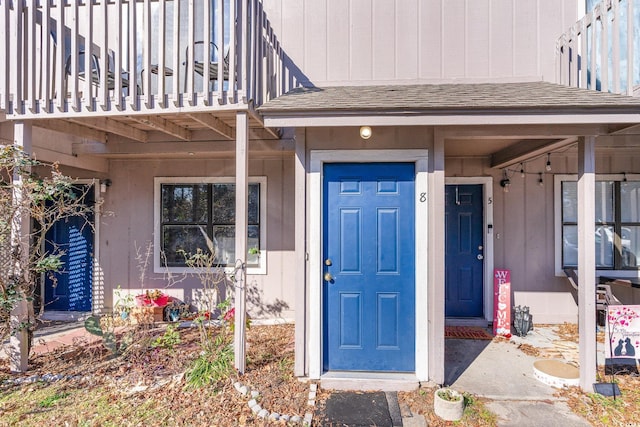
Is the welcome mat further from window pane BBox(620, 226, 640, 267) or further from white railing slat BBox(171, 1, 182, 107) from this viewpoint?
white railing slat BBox(171, 1, 182, 107)

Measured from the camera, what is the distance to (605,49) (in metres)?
3.53

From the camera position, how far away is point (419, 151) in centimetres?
329

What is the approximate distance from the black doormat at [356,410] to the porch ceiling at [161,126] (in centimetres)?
292

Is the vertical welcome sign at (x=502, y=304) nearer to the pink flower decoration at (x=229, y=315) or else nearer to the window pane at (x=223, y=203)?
the pink flower decoration at (x=229, y=315)

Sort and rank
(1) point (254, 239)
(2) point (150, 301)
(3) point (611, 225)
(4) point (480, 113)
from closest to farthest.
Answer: (4) point (480, 113) → (2) point (150, 301) → (3) point (611, 225) → (1) point (254, 239)

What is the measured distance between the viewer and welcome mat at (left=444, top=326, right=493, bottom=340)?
4512 mm

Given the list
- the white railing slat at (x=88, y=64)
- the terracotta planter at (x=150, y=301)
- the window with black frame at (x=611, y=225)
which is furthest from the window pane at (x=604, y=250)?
the white railing slat at (x=88, y=64)

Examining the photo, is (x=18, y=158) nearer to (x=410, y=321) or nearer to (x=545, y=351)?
(x=410, y=321)

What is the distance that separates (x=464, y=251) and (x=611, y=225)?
7.49 feet

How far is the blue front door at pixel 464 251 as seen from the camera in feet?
16.8

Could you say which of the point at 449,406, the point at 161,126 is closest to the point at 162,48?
the point at 161,126

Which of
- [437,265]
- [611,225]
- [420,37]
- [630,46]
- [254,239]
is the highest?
[420,37]

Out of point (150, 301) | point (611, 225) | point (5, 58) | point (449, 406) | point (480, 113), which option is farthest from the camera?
point (611, 225)

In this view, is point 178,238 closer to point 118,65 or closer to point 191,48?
point 118,65
